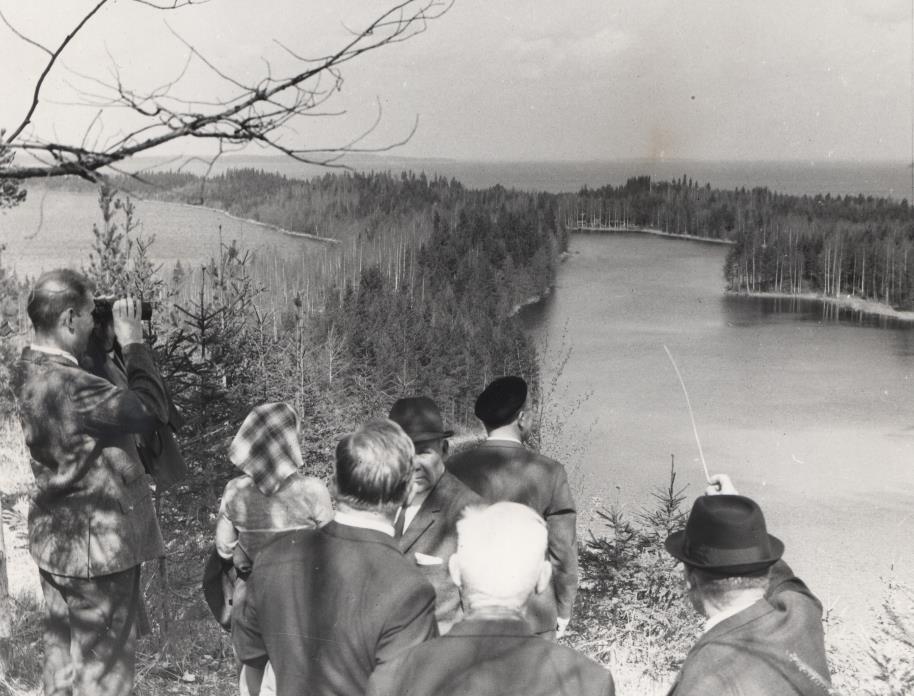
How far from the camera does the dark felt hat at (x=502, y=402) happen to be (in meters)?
3.25

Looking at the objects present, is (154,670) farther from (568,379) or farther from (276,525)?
(568,379)

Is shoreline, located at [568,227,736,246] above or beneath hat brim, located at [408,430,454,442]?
beneath

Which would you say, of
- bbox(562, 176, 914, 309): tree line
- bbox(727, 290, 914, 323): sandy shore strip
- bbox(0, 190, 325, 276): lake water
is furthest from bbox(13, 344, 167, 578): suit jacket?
bbox(562, 176, 914, 309): tree line

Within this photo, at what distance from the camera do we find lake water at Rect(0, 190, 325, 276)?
12.3 metres

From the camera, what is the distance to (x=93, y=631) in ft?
9.20

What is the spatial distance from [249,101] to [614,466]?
34.3 m

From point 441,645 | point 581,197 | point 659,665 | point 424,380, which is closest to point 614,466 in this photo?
point 424,380

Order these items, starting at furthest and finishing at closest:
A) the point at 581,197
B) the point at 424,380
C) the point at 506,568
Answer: the point at 581,197 < the point at 424,380 < the point at 506,568

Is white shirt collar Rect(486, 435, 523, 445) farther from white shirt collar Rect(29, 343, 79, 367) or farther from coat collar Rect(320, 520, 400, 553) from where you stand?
white shirt collar Rect(29, 343, 79, 367)

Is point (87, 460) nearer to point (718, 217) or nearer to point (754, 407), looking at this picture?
point (754, 407)

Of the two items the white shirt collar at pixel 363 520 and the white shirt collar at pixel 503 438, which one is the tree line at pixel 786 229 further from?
the white shirt collar at pixel 363 520

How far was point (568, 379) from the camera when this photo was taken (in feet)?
157

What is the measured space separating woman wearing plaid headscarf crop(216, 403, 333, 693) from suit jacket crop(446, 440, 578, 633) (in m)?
0.67

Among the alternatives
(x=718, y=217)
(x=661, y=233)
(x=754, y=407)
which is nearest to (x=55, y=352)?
(x=754, y=407)
